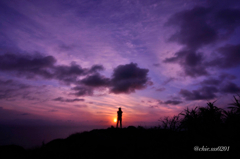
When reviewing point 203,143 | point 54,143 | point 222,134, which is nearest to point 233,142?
point 222,134

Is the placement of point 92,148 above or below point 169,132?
below

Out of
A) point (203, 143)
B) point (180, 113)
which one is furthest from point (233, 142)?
point (180, 113)

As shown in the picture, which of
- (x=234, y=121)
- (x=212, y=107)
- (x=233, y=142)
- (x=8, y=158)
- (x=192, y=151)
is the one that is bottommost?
(x=8, y=158)

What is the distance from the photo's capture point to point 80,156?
1001cm

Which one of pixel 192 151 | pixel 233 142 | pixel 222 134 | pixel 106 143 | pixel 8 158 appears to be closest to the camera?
pixel 233 142

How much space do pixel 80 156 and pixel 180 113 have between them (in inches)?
410

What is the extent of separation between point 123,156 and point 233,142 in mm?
6878

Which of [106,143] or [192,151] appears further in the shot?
[106,143]

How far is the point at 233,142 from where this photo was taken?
24.0 ft

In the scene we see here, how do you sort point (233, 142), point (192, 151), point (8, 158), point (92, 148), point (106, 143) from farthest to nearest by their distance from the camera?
point (106, 143), point (92, 148), point (8, 158), point (192, 151), point (233, 142)

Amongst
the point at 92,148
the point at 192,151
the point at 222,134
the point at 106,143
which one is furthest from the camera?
the point at 106,143

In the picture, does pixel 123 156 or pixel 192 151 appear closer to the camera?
pixel 192 151

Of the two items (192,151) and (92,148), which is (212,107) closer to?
(192,151)

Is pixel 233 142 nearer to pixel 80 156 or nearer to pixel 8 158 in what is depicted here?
pixel 80 156
